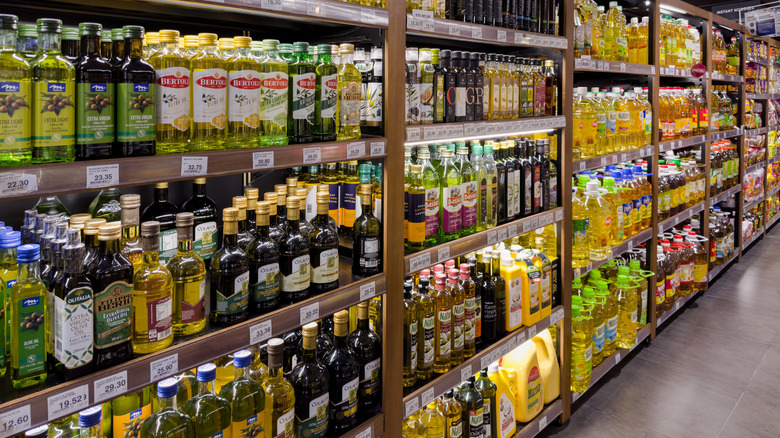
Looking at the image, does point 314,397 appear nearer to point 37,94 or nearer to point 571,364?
point 37,94

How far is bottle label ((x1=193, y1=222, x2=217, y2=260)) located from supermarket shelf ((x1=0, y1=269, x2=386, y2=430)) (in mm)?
397

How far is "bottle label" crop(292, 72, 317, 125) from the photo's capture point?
1.61 meters

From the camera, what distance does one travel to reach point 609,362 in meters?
3.39

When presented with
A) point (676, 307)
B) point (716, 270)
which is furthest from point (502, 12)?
point (716, 270)

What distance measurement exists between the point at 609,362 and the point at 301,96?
2.74m

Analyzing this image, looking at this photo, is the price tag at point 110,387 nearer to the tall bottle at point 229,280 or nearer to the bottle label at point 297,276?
the tall bottle at point 229,280

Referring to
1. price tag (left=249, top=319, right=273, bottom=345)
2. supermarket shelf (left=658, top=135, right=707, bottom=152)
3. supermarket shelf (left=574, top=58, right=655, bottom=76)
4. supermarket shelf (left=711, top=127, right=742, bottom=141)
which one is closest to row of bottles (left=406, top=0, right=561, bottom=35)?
supermarket shelf (left=574, top=58, right=655, bottom=76)

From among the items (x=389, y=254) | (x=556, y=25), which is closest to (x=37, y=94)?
(x=389, y=254)

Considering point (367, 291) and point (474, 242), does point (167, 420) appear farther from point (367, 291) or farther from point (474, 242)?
point (474, 242)

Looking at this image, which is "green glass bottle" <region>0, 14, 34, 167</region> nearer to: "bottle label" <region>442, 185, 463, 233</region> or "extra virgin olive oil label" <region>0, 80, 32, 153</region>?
"extra virgin olive oil label" <region>0, 80, 32, 153</region>

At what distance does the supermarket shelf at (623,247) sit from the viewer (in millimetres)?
3082

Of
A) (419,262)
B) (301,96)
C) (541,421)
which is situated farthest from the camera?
(541,421)

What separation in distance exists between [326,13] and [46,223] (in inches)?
36.4

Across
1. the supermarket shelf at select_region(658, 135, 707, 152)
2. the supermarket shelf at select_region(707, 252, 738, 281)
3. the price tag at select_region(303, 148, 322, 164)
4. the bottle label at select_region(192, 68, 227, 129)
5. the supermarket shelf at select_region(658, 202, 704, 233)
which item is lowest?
the supermarket shelf at select_region(707, 252, 738, 281)
